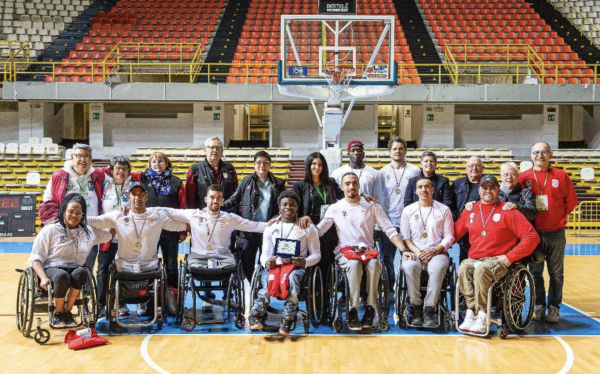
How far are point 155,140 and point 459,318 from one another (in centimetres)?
1447

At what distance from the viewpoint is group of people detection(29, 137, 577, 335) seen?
15.8ft

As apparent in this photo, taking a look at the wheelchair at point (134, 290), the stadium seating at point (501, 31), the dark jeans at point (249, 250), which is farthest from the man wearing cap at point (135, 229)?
the stadium seating at point (501, 31)

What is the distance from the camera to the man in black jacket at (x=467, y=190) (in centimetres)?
533

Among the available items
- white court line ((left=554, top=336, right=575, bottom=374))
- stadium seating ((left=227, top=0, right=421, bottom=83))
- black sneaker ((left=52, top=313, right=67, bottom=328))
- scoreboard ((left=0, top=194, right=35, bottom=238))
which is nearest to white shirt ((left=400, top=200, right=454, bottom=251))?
white court line ((left=554, top=336, right=575, bottom=374))

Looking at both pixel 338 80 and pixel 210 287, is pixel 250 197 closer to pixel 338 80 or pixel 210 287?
pixel 210 287

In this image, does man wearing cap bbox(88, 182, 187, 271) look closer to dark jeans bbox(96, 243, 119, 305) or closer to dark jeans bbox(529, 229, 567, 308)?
dark jeans bbox(96, 243, 119, 305)

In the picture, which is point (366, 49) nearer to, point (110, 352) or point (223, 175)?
point (223, 175)

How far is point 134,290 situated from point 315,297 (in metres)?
1.52

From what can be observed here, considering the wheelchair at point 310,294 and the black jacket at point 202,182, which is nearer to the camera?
the wheelchair at point 310,294

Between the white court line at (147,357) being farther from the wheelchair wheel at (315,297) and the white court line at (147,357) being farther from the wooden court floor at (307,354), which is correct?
the wheelchair wheel at (315,297)

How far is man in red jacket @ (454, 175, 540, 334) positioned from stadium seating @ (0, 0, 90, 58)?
686 inches

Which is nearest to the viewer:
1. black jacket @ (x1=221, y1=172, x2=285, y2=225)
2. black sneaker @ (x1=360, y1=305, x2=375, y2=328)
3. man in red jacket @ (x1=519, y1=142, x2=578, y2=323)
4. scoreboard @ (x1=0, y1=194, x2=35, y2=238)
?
black sneaker @ (x1=360, y1=305, x2=375, y2=328)

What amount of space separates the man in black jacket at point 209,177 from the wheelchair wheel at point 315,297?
1277mm

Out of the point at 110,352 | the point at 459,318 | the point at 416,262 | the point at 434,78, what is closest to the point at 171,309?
the point at 110,352
